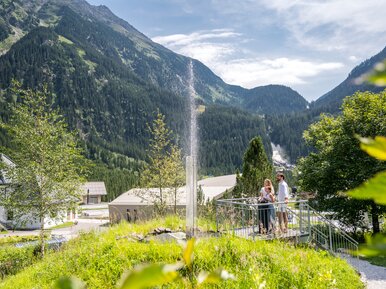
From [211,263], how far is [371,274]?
741cm

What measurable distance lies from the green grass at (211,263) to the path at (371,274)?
5.61ft

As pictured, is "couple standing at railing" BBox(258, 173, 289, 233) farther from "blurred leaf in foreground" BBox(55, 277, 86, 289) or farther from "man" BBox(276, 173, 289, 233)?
"blurred leaf in foreground" BBox(55, 277, 86, 289)

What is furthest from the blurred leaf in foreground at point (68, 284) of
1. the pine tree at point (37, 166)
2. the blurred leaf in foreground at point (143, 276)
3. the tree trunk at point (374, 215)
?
the tree trunk at point (374, 215)

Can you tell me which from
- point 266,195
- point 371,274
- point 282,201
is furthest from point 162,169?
point 371,274

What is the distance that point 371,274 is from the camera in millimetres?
13055

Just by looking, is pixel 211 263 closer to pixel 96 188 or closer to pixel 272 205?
pixel 272 205

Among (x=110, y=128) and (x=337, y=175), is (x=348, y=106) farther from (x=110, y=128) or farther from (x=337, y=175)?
(x=110, y=128)

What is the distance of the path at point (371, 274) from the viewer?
37.1 feet

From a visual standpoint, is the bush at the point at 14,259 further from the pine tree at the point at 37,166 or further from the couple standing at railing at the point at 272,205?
the couple standing at railing at the point at 272,205

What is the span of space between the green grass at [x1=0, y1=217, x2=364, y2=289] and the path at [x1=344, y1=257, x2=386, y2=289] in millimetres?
1710

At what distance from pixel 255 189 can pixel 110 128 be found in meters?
179

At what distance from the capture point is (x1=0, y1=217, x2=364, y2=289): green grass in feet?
25.9

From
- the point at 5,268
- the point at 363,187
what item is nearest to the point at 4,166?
the point at 5,268

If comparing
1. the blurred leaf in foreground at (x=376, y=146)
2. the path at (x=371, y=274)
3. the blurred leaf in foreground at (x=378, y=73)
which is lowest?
the path at (x=371, y=274)
